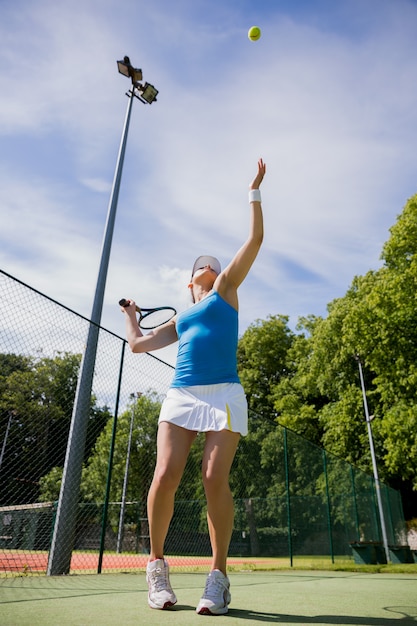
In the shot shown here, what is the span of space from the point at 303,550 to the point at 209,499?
32.9 feet

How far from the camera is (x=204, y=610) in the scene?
192 centimetres

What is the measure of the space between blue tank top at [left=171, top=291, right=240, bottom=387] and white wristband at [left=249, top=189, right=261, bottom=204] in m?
0.51

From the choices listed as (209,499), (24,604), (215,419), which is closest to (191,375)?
(215,419)

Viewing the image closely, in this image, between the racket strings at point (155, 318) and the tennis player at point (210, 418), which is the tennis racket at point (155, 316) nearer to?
the racket strings at point (155, 318)

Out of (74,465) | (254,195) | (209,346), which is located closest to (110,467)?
(74,465)

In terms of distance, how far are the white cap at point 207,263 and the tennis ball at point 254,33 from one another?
347 centimetres

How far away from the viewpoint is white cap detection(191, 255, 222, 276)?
9.07 feet

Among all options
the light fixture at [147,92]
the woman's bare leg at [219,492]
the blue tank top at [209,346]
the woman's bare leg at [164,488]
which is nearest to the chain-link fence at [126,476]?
the blue tank top at [209,346]

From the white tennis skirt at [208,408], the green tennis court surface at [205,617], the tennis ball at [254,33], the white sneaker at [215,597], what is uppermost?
the tennis ball at [254,33]

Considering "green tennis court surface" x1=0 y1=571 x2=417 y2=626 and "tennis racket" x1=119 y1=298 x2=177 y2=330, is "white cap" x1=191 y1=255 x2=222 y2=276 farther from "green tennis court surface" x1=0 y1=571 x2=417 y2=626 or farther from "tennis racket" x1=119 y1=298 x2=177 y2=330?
"green tennis court surface" x1=0 y1=571 x2=417 y2=626

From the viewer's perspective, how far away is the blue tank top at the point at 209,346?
2.33 metres

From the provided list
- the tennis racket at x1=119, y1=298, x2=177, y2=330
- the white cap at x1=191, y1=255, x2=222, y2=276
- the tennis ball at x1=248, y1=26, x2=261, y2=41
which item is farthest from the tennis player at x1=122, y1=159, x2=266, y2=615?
the tennis ball at x1=248, y1=26, x2=261, y2=41

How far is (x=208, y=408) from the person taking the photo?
2234mm

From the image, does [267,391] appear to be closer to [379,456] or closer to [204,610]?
[379,456]
